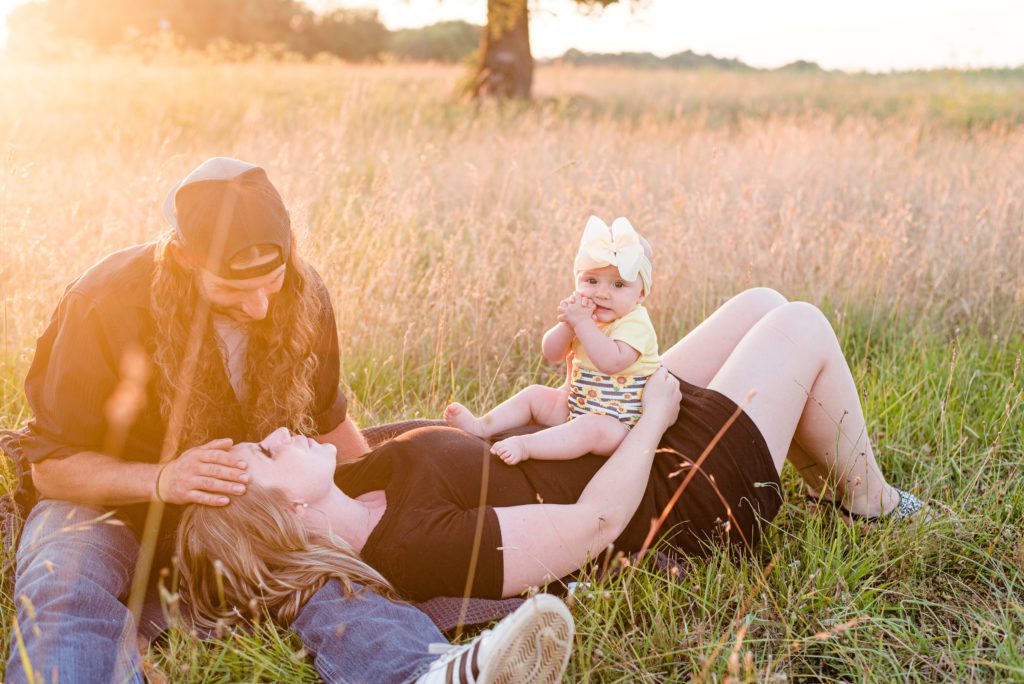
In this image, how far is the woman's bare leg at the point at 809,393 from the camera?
2783 mm

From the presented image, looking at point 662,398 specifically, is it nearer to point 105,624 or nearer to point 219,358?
point 219,358

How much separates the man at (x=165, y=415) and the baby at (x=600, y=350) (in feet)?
2.11

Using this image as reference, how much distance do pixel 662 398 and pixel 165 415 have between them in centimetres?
152

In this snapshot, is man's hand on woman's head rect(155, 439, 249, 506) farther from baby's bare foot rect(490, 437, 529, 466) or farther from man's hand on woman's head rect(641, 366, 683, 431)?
man's hand on woman's head rect(641, 366, 683, 431)

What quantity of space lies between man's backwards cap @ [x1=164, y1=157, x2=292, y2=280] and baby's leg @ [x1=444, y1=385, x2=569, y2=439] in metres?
0.85

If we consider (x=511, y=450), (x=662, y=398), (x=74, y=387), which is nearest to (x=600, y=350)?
(x=662, y=398)

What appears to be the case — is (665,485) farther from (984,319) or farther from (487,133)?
(487,133)

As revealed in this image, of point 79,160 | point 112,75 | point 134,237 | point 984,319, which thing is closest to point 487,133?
point 79,160

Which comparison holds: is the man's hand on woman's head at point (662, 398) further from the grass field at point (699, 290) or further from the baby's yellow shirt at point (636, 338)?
the grass field at point (699, 290)

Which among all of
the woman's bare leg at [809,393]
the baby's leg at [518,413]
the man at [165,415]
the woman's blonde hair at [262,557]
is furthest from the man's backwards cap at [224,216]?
the woman's bare leg at [809,393]

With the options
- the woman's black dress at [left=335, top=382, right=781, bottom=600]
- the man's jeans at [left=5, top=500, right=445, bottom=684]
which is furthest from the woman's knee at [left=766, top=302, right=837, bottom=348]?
the man's jeans at [left=5, top=500, right=445, bottom=684]

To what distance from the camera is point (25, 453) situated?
2520 mm

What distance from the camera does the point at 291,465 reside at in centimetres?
233

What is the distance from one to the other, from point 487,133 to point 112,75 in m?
6.07
